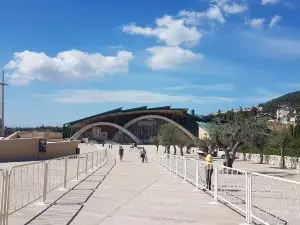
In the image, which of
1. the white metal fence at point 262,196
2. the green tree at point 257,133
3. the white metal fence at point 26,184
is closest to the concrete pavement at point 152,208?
the white metal fence at point 262,196

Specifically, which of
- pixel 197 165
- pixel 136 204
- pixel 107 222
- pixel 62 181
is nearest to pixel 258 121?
pixel 197 165

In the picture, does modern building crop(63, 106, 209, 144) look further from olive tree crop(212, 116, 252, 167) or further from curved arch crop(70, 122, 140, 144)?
olive tree crop(212, 116, 252, 167)

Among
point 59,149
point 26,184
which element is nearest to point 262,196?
point 26,184

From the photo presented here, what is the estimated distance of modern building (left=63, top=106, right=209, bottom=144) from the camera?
133m

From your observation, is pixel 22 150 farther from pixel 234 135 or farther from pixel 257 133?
pixel 257 133

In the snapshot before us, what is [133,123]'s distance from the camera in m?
135

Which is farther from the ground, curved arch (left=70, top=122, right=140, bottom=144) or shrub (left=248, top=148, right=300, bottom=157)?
curved arch (left=70, top=122, right=140, bottom=144)

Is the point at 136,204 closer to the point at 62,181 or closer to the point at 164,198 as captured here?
the point at 164,198

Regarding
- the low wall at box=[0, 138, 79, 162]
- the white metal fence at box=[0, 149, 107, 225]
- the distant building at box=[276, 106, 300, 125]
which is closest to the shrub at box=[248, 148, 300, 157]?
Answer: the low wall at box=[0, 138, 79, 162]

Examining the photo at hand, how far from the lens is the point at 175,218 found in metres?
8.40

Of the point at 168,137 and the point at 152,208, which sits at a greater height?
the point at 168,137

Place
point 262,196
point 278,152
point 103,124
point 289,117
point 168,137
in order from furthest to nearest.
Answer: point 103,124 < point 289,117 < point 168,137 < point 278,152 < point 262,196

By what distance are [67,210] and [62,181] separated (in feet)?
15.8

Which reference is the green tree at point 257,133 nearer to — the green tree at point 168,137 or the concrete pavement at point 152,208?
the concrete pavement at point 152,208
